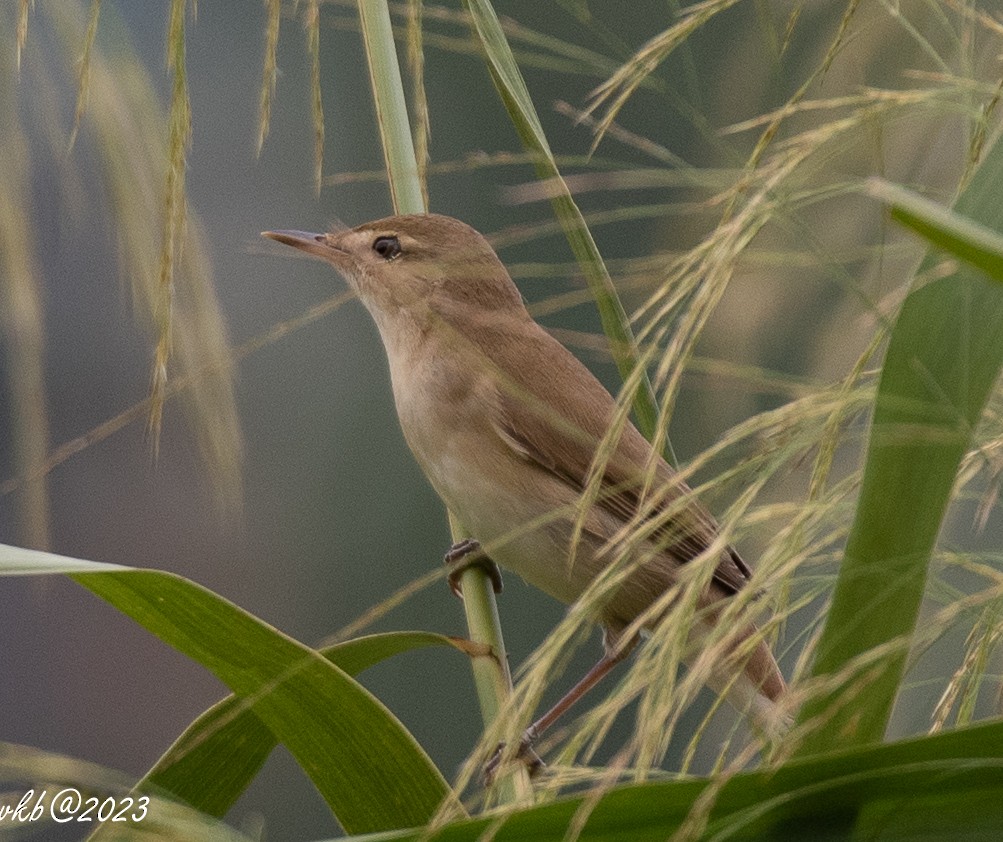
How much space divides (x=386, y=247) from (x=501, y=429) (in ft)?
1.62

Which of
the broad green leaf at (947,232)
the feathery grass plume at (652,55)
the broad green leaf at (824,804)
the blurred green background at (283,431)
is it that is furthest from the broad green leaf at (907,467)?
the blurred green background at (283,431)

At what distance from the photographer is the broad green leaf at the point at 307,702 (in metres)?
1.22

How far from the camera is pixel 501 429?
2.69 m

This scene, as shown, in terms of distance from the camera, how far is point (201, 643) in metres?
1.25

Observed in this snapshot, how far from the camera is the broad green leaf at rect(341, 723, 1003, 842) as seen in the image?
836mm

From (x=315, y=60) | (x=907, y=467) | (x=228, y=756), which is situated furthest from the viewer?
(x=315, y=60)

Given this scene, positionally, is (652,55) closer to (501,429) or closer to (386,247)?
(501,429)

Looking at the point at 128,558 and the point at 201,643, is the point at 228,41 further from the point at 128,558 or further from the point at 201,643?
the point at 201,643

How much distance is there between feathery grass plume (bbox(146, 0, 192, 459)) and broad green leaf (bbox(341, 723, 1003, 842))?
71 cm

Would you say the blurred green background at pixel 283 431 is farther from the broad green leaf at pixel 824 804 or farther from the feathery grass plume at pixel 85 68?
the broad green leaf at pixel 824 804

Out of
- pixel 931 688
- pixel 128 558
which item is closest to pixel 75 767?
pixel 931 688

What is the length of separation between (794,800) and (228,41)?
8367 mm

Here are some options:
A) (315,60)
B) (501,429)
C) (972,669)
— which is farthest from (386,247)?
(972,669)

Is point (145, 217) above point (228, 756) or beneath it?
above
